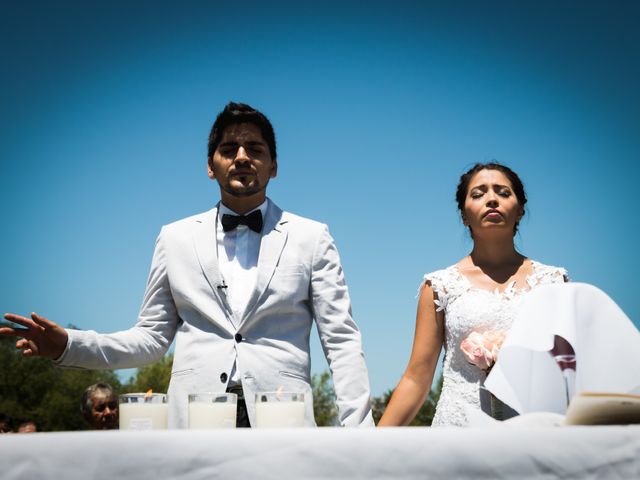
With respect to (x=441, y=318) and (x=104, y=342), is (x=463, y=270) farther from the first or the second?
(x=104, y=342)

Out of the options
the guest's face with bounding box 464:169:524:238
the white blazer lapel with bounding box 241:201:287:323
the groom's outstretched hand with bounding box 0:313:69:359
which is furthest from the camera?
the guest's face with bounding box 464:169:524:238

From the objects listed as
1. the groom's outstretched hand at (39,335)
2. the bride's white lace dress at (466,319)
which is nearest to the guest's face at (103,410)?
the bride's white lace dress at (466,319)

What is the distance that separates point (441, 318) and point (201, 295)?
1797 mm

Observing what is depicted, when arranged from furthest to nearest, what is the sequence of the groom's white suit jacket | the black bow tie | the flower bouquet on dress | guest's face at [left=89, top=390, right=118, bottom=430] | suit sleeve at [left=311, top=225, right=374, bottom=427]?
guest's face at [left=89, top=390, right=118, bottom=430], the black bow tie, the groom's white suit jacket, suit sleeve at [left=311, top=225, right=374, bottom=427], the flower bouquet on dress

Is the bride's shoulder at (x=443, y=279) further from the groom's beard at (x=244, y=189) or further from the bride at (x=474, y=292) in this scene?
the groom's beard at (x=244, y=189)

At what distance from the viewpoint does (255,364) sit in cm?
337

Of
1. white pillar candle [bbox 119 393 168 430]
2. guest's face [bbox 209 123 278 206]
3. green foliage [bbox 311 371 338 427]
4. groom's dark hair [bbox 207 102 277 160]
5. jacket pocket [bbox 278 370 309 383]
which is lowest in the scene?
green foliage [bbox 311 371 338 427]

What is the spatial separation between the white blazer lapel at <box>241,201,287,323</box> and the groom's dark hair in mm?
382

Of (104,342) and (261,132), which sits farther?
(261,132)

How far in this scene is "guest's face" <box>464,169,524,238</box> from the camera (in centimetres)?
444

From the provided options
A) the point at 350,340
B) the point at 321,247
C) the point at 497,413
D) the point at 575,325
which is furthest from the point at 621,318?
the point at 321,247

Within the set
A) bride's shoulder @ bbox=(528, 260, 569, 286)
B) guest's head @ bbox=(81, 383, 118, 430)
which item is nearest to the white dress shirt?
bride's shoulder @ bbox=(528, 260, 569, 286)

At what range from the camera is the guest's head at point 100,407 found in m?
6.74

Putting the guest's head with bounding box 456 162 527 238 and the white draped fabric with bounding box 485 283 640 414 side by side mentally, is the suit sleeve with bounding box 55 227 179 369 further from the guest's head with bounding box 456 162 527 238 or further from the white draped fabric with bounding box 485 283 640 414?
the guest's head with bounding box 456 162 527 238
